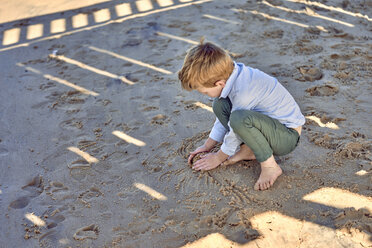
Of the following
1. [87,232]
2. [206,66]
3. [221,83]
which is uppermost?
[206,66]

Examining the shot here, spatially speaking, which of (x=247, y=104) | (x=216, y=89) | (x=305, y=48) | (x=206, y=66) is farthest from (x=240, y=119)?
(x=305, y=48)

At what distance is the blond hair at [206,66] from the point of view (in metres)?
2.12

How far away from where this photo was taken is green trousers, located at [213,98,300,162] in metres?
2.17

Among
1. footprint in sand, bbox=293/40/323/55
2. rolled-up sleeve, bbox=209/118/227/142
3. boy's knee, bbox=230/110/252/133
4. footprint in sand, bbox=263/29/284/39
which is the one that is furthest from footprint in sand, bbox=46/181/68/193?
footprint in sand, bbox=263/29/284/39

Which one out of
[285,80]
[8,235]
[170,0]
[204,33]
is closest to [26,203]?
[8,235]

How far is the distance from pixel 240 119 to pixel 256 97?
0.55 ft

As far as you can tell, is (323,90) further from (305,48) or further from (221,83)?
(221,83)

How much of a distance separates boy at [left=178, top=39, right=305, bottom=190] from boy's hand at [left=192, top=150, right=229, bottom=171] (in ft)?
0.13

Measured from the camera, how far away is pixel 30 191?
2.50 m

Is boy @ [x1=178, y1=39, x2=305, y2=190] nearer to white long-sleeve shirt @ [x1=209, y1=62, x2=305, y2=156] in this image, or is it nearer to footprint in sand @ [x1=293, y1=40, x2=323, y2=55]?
white long-sleeve shirt @ [x1=209, y1=62, x2=305, y2=156]

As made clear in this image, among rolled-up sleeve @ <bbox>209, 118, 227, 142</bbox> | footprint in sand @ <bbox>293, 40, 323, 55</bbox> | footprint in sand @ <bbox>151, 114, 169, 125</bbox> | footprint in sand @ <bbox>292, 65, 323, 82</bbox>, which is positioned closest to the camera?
rolled-up sleeve @ <bbox>209, 118, 227, 142</bbox>

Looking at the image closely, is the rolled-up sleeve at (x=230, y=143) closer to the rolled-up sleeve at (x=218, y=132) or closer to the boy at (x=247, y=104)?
the boy at (x=247, y=104)

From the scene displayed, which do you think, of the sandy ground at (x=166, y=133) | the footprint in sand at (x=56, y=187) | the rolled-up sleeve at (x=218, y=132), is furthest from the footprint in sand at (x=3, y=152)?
the rolled-up sleeve at (x=218, y=132)

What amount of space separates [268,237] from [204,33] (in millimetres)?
2875
